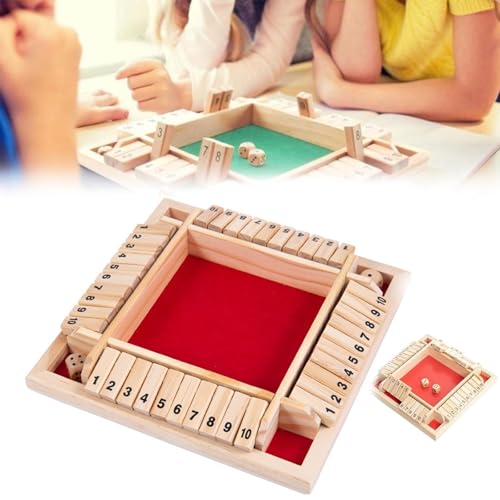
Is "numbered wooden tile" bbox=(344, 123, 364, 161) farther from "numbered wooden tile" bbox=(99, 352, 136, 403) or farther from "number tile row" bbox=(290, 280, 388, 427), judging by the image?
"numbered wooden tile" bbox=(99, 352, 136, 403)

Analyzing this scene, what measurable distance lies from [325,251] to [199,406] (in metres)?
0.42

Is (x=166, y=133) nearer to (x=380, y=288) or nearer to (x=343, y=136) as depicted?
(x=343, y=136)

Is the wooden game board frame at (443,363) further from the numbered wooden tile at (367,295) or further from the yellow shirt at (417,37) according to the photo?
the yellow shirt at (417,37)

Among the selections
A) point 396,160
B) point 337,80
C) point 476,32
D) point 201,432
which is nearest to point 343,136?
point 396,160

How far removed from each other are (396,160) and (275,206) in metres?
0.33

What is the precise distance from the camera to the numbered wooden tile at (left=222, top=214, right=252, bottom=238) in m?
1.29

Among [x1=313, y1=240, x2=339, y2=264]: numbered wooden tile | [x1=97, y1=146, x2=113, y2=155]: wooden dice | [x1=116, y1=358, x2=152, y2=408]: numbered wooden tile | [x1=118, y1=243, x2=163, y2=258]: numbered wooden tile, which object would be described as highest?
[x1=313, y1=240, x2=339, y2=264]: numbered wooden tile

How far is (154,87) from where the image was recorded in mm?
1751

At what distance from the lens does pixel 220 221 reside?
1.31 meters

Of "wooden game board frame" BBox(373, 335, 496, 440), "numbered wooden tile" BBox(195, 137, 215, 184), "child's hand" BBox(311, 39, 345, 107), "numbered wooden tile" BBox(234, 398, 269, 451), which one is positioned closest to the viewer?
"numbered wooden tile" BBox(234, 398, 269, 451)

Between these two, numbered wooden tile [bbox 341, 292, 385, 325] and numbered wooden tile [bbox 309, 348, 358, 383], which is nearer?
numbered wooden tile [bbox 309, 348, 358, 383]

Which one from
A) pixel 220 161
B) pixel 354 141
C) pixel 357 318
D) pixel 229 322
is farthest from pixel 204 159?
pixel 357 318

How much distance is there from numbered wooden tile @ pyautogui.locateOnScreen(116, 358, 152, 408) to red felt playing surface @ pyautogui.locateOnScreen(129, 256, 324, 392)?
3.8 inches

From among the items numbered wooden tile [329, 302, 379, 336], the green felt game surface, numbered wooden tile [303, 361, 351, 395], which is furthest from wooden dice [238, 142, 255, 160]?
numbered wooden tile [303, 361, 351, 395]
